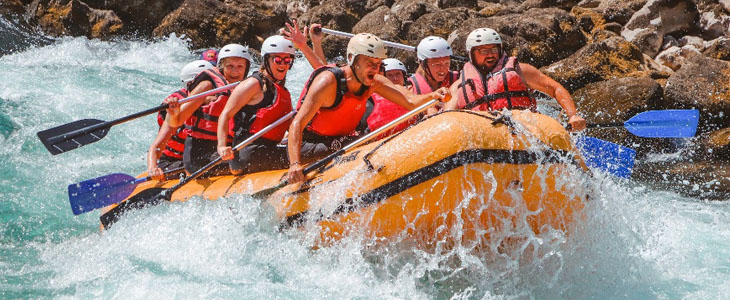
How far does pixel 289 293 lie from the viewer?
4133 mm

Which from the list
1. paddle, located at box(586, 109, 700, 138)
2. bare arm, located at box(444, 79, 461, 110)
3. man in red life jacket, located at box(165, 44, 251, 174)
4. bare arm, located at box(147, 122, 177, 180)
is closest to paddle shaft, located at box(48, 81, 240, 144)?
man in red life jacket, located at box(165, 44, 251, 174)

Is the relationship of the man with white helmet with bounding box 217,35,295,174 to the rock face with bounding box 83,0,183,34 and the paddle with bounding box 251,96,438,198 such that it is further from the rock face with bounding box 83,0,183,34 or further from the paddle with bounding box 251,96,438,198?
the rock face with bounding box 83,0,183,34

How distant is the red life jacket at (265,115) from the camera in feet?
16.2

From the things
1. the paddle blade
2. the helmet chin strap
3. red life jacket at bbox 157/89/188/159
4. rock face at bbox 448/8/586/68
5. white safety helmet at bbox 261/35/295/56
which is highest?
white safety helmet at bbox 261/35/295/56

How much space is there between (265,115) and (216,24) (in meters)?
10.7

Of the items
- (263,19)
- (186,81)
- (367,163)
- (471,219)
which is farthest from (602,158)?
(263,19)

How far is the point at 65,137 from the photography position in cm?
535

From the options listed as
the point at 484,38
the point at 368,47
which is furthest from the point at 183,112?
the point at 484,38

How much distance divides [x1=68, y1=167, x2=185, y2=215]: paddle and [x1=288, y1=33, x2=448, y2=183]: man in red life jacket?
5.70 ft

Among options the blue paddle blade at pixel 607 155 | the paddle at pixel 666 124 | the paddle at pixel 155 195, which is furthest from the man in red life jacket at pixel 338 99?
the paddle at pixel 666 124

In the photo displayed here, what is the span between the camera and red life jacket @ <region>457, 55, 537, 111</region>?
4742 millimetres

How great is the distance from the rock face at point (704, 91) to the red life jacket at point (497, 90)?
13.7ft

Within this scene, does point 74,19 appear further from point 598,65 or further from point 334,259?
point 334,259

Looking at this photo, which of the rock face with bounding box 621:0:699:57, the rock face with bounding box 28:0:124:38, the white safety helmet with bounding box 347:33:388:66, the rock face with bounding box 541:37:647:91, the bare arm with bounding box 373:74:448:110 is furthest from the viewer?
the rock face with bounding box 28:0:124:38
